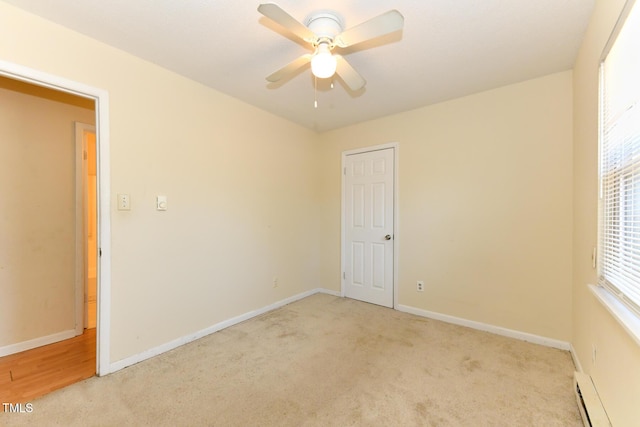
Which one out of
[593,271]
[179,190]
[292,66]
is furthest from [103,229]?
[593,271]

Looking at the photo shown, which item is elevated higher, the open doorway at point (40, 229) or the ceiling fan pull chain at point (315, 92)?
the ceiling fan pull chain at point (315, 92)

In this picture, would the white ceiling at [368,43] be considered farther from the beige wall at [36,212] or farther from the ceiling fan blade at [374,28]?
the beige wall at [36,212]

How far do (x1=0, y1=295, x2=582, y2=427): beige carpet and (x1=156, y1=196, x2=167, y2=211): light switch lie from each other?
1250 mm

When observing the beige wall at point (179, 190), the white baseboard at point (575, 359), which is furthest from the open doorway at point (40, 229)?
the white baseboard at point (575, 359)

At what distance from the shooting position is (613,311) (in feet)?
4.15

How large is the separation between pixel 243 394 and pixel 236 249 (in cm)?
151

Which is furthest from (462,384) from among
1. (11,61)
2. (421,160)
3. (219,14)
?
(11,61)

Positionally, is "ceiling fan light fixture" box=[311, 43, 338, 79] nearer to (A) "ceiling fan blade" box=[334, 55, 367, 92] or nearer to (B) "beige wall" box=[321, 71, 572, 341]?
(A) "ceiling fan blade" box=[334, 55, 367, 92]

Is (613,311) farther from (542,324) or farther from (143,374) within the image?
(143,374)

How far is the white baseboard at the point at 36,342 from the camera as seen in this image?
2309mm

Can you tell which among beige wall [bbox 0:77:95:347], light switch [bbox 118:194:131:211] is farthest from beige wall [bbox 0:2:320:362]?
beige wall [bbox 0:77:95:347]

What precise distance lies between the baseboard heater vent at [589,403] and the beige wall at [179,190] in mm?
2799

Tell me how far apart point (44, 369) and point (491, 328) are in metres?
3.91

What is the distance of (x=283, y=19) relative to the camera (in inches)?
55.2
